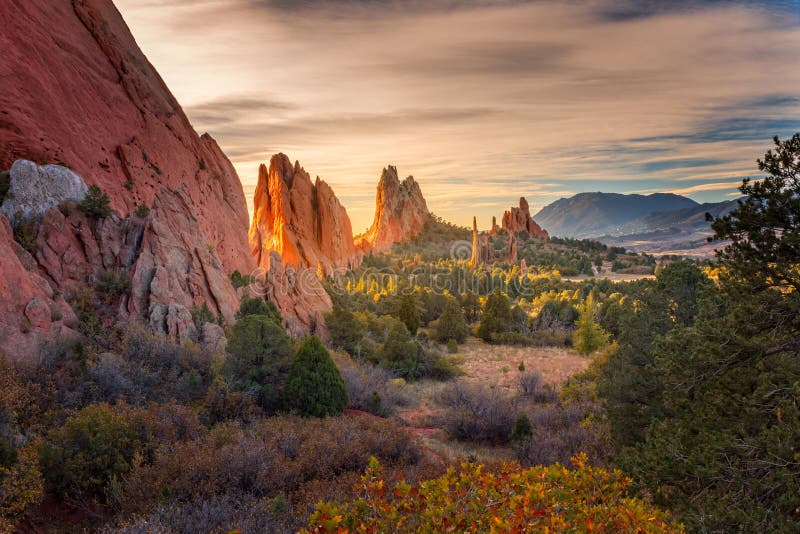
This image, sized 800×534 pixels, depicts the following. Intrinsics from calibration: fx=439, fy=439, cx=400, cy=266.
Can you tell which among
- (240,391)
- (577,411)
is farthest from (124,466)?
(577,411)

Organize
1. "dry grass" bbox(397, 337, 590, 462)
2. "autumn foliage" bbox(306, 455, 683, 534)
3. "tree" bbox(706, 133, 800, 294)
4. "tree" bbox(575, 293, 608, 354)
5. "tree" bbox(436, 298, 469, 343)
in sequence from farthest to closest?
"tree" bbox(436, 298, 469, 343) → "tree" bbox(575, 293, 608, 354) → "dry grass" bbox(397, 337, 590, 462) → "tree" bbox(706, 133, 800, 294) → "autumn foliage" bbox(306, 455, 683, 534)

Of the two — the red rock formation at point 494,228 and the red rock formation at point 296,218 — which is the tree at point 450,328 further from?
the red rock formation at point 494,228

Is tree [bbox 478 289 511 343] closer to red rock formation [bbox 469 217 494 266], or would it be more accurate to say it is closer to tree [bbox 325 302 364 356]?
tree [bbox 325 302 364 356]

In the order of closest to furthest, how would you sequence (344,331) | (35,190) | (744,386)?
(744,386) < (35,190) < (344,331)

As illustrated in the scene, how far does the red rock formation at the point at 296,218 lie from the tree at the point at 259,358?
43826mm

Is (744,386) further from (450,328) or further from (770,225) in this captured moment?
(450,328)

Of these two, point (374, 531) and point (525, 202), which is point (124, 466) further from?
point (525, 202)

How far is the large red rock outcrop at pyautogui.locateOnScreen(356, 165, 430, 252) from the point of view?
111m

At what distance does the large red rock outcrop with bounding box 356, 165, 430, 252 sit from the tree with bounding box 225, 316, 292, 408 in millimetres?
86918

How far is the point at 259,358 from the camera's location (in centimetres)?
1555

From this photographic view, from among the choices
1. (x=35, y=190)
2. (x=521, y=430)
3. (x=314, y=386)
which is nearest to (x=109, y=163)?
(x=35, y=190)

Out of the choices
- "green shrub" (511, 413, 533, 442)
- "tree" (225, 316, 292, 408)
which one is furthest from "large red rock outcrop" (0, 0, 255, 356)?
"green shrub" (511, 413, 533, 442)

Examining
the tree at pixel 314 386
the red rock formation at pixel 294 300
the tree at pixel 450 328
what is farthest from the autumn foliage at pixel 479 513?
the tree at pixel 450 328

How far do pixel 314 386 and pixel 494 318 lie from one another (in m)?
24.6
